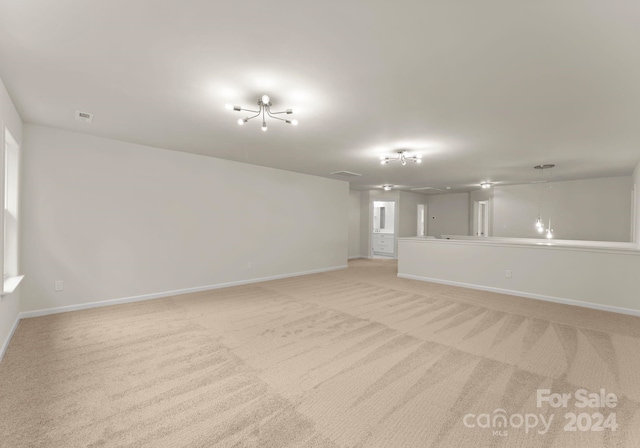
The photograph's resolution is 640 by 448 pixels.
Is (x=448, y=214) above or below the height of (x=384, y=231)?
above

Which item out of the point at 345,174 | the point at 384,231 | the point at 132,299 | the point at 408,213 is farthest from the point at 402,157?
the point at 384,231

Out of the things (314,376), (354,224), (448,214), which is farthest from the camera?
(448,214)

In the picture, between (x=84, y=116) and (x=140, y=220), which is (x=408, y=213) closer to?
(x=140, y=220)

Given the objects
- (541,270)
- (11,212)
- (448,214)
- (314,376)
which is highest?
(448,214)

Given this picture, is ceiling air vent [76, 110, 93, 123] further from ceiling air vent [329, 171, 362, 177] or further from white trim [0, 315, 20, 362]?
ceiling air vent [329, 171, 362, 177]

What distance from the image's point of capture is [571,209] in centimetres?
745

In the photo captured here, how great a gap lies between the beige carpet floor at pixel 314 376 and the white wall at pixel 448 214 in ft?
22.1

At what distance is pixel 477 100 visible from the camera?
2.74m

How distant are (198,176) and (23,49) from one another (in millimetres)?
3195

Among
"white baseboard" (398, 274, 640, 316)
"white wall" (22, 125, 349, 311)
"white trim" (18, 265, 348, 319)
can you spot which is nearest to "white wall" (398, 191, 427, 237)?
"white baseboard" (398, 274, 640, 316)

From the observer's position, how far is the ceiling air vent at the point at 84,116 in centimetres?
324

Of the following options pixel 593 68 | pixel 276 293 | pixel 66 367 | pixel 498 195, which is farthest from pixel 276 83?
pixel 498 195

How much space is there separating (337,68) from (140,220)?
403 centimetres

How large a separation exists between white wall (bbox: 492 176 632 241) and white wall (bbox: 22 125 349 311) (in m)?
6.63
